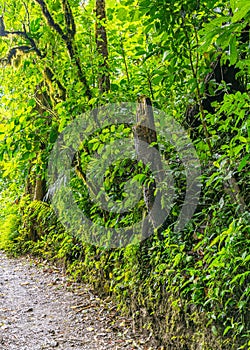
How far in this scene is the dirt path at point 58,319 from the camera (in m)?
3.24

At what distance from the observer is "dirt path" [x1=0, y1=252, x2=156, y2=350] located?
3238 millimetres

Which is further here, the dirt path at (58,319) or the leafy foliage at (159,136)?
the dirt path at (58,319)

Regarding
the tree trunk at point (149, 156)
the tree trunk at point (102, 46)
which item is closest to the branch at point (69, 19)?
the tree trunk at point (102, 46)

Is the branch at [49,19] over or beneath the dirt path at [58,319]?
over

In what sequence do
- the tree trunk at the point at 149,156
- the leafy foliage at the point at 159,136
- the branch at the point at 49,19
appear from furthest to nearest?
the branch at the point at 49,19 < the tree trunk at the point at 149,156 < the leafy foliage at the point at 159,136

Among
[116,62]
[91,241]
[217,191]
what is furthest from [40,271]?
[217,191]

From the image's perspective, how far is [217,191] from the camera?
281cm

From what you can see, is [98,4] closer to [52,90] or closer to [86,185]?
[52,90]

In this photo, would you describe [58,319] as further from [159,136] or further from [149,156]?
[159,136]

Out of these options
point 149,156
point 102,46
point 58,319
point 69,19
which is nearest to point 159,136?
point 149,156

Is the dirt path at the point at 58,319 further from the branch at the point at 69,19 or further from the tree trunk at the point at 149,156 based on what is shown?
the branch at the point at 69,19

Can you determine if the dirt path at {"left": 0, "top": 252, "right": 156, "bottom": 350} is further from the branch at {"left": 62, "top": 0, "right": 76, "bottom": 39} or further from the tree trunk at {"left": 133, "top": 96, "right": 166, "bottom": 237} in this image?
the branch at {"left": 62, "top": 0, "right": 76, "bottom": 39}

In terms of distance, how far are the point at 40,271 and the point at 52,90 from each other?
9.38 ft

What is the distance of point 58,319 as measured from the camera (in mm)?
3854
